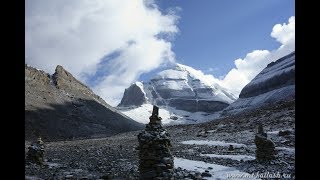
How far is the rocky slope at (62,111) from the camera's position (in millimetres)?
79812

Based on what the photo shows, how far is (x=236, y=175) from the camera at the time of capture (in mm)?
18266

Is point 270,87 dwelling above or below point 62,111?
above

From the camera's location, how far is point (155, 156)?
14406 millimetres

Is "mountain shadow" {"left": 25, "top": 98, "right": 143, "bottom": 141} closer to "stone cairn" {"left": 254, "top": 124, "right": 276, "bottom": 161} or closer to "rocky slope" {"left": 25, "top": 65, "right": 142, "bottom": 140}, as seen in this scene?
"rocky slope" {"left": 25, "top": 65, "right": 142, "bottom": 140}

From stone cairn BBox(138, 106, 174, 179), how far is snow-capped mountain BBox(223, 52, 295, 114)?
9309cm

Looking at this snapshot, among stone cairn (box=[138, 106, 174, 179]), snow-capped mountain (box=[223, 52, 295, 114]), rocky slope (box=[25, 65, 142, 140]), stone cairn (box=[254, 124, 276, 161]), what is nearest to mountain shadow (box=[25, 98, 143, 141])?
rocky slope (box=[25, 65, 142, 140])

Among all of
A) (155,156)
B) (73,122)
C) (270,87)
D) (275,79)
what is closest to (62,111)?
(73,122)

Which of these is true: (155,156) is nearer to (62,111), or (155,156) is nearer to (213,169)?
(213,169)

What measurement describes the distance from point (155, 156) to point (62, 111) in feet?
272

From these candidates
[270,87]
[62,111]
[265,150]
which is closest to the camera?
[265,150]

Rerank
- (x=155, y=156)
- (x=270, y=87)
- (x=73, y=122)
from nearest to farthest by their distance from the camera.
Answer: (x=155, y=156) < (x=73, y=122) < (x=270, y=87)

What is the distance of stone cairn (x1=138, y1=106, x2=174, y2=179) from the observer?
1430 centimetres
